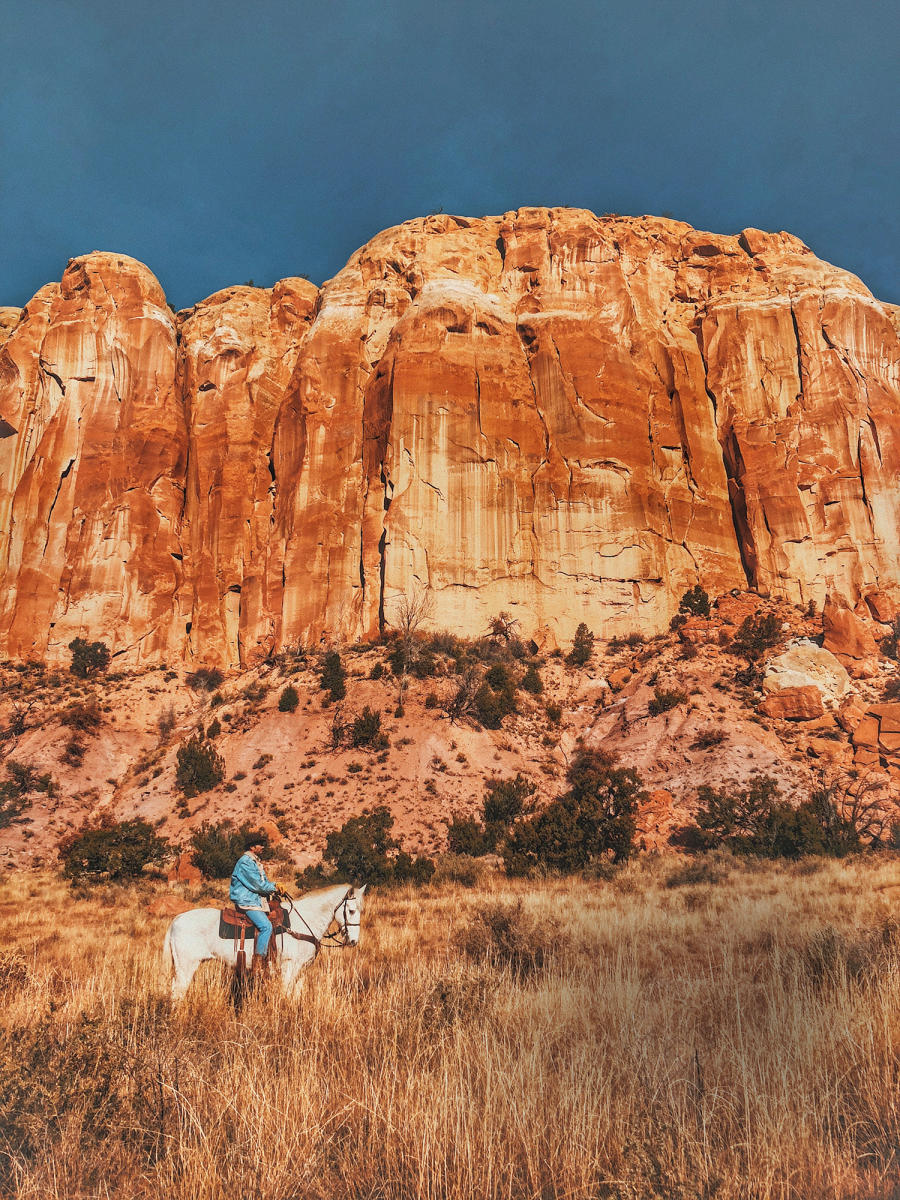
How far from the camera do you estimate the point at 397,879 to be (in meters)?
20.2

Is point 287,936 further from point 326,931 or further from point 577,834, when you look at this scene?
point 577,834

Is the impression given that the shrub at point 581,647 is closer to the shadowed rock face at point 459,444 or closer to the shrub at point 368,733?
the shadowed rock face at point 459,444

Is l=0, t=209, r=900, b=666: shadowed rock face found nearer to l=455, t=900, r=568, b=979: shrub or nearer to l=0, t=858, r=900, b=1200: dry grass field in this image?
l=455, t=900, r=568, b=979: shrub

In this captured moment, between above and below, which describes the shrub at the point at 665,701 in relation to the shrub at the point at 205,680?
below

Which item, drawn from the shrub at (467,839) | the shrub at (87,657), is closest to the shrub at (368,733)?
the shrub at (467,839)

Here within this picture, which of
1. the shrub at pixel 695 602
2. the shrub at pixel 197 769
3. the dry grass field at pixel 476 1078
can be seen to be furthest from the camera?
the shrub at pixel 695 602

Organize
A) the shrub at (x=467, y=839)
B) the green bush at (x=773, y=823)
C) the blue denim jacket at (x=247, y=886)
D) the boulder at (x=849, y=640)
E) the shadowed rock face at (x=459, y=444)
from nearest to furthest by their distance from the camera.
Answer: the blue denim jacket at (x=247, y=886)
the green bush at (x=773, y=823)
the shrub at (x=467, y=839)
the boulder at (x=849, y=640)
the shadowed rock face at (x=459, y=444)

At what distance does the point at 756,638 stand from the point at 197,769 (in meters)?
24.9

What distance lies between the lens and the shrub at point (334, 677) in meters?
33.6

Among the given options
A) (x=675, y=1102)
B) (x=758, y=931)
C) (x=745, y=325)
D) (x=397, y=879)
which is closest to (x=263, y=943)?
(x=675, y=1102)

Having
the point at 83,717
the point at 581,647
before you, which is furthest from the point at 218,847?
the point at 581,647

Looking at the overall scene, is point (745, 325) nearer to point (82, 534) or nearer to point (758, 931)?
point (82, 534)

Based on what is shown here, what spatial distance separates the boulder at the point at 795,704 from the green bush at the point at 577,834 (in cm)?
845

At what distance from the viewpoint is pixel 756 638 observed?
3478 cm
